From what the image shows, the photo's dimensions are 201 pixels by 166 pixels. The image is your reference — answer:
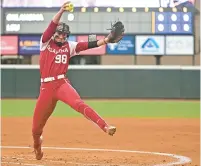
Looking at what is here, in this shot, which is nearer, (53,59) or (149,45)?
(53,59)

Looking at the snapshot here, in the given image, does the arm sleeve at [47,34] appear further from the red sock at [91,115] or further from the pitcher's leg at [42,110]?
the red sock at [91,115]

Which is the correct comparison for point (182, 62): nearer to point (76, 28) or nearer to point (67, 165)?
point (76, 28)

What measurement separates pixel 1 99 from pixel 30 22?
11.5 feet

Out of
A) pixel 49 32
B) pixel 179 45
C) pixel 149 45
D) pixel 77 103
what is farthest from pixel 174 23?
pixel 77 103

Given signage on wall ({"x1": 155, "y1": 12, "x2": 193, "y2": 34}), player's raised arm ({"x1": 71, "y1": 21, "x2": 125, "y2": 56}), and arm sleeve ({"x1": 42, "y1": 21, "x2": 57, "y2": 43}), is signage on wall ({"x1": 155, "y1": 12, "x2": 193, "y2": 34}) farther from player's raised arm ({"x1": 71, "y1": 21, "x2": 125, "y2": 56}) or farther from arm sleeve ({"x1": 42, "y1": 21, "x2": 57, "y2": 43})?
arm sleeve ({"x1": 42, "y1": 21, "x2": 57, "y2": 43})

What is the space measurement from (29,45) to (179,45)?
21.1ft

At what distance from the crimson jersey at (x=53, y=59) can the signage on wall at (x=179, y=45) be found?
16.9 meters

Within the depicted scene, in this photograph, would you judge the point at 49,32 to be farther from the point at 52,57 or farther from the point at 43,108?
the point at 43,108

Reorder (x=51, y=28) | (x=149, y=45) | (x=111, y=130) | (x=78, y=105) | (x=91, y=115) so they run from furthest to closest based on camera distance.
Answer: (x=149, y=45) < (x=51, y=28) < (x=78, y=105) < (x=91, y=115) < (x=111, y=130)

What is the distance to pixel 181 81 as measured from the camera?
79.2 ft

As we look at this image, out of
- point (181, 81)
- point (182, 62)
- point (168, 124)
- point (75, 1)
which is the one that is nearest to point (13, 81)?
point (75, 1)

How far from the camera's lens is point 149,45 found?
78.7ft

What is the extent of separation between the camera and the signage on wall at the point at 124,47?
23.9 metres

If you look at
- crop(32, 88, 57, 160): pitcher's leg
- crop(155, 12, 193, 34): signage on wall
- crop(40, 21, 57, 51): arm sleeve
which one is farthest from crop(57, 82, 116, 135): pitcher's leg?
→ crop(155, 12, 193, 34): signage on wall
